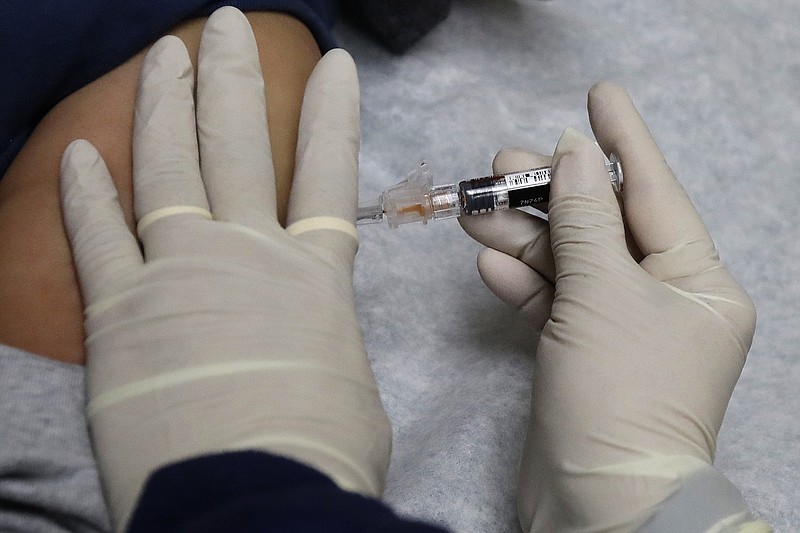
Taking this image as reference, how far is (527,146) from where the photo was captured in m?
1.25

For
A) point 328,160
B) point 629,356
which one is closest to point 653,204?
point 629,356

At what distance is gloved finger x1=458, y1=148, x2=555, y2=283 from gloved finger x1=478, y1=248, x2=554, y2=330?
0.05 ft

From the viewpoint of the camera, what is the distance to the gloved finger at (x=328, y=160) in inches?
30.8

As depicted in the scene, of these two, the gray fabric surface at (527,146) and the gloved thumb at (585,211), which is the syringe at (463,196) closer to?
the gloved thumb at (585,211)

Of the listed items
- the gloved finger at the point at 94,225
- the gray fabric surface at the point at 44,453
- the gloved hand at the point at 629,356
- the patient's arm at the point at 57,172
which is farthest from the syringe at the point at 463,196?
the gray fabric surface at the point at 44,453

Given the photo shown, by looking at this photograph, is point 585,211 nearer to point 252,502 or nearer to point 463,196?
point 463,196

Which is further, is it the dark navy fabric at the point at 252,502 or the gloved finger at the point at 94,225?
the gloved finger at the point at 94,225

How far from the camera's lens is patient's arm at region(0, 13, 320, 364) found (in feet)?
2.32

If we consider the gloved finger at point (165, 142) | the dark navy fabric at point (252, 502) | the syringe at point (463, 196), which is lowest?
the syringe at point (463, 196)

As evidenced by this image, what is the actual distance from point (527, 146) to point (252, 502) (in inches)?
35.2

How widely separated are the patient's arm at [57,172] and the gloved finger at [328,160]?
41 millimetres

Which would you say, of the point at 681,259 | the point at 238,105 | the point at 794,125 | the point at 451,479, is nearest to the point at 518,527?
the point at 451,479

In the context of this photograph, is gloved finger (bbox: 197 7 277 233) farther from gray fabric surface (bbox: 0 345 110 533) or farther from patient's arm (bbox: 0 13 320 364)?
gray fabric surface (bbox: 0 345 110 533)

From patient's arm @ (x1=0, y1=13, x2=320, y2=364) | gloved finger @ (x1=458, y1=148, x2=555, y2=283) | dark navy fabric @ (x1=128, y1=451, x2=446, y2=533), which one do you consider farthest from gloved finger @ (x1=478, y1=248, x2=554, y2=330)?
dark navy fabric @ (x1=128, y1=451, x2=446, y2=533)
